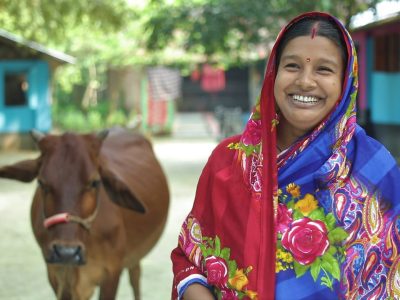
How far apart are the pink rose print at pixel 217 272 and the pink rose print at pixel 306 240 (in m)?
0.18

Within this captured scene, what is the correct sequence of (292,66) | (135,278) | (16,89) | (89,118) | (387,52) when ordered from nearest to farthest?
1. (292,66)
2. (135,278)
3. (387,52)
4. (16,89)
5. (89,118)

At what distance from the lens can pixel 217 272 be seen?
2162 millimetres

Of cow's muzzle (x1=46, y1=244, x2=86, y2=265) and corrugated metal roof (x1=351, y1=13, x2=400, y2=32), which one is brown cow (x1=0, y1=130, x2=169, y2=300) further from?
corrugated metal roof (x1=351, y1=13, x2=400, y2=32)

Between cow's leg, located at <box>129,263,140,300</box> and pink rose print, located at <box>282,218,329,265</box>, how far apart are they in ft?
11.6

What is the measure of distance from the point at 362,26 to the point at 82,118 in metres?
11.3

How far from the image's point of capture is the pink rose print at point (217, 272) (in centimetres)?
215

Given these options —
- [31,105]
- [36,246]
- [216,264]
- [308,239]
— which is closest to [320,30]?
[308,239]

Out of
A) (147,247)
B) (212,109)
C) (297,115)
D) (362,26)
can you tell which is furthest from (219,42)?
(212,109)

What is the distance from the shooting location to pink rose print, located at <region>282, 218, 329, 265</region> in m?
2.08

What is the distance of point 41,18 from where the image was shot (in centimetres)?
1230

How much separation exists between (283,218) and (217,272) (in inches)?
9.4

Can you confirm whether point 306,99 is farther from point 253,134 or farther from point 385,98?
point 385,98

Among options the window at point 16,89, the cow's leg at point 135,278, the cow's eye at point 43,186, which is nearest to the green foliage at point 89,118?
the window at point 16,89

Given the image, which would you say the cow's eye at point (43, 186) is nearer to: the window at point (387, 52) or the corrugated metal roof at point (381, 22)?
the corrugated metal roof at point (381, 22)
